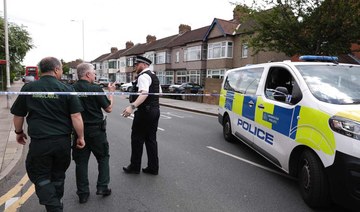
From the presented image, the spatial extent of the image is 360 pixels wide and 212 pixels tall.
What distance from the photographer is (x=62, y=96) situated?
9.71 ft

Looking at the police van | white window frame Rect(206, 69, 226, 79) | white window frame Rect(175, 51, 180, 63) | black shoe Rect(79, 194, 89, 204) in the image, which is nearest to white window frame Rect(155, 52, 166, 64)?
white window frame Rect(175, 51, 180, 63)

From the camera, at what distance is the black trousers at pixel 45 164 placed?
9.48ft

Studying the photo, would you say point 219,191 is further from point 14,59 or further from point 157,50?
point 157,50

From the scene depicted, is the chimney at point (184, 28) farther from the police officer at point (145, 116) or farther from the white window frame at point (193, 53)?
the police officer at point (145, 116)

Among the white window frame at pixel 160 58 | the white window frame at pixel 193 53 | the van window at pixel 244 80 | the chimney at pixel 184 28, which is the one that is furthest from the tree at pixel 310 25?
the chimney at pixel 184 28

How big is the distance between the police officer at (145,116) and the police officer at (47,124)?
1.36 m

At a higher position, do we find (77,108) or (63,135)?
(77,108)

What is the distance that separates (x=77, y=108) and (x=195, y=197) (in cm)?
195

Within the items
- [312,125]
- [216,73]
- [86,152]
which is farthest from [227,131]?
[216,73]

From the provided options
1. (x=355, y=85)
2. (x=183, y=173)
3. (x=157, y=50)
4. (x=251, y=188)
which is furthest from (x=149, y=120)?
(x=157, y=50)

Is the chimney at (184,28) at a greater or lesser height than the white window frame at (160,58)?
greater

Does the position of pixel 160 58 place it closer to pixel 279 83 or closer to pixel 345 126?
pixel 279 83

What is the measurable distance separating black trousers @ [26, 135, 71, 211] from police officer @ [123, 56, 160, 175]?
1.48 m

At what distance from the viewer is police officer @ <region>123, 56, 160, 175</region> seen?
14.4 feet
